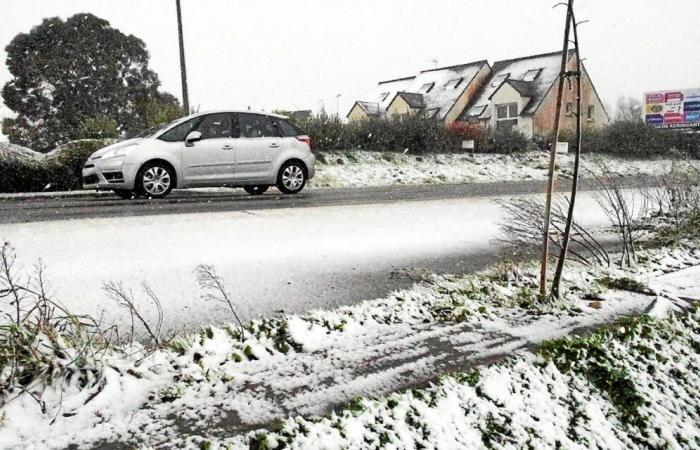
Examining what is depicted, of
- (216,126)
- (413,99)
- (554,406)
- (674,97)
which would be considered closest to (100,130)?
(216,126)

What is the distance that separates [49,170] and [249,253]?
28.3 ft

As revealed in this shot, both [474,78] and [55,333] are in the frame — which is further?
[474,78]

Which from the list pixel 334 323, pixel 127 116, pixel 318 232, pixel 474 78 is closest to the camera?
pixel 334 323

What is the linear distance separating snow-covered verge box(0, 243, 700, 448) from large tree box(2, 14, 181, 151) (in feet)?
78.5

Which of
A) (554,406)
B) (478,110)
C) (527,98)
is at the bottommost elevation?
(554,406)

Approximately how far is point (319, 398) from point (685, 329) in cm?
317

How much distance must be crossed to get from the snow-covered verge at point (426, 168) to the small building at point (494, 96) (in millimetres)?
13385

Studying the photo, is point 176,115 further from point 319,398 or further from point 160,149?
point 319,398

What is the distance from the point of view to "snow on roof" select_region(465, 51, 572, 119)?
34.4 metres

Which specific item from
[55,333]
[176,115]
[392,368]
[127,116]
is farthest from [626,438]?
[127,116]

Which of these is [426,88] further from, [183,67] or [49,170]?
[49,170]

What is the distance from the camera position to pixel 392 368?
9.76 feet

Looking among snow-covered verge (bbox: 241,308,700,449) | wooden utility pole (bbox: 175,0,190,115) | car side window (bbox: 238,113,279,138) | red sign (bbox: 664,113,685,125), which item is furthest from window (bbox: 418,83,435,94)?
snow-covered verge (bbox: 241,308,700,449)

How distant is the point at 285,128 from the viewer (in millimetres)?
10109
